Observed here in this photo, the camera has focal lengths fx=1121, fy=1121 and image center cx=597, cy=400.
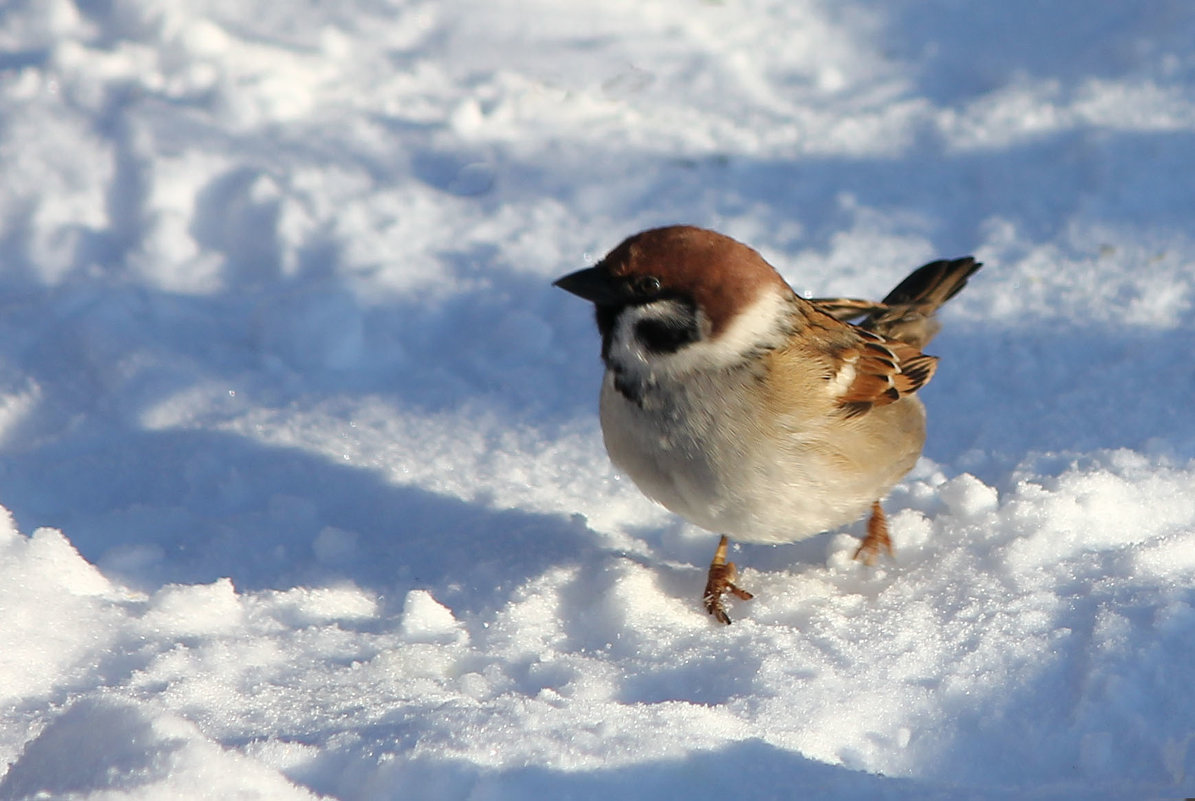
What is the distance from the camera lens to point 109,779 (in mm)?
1804

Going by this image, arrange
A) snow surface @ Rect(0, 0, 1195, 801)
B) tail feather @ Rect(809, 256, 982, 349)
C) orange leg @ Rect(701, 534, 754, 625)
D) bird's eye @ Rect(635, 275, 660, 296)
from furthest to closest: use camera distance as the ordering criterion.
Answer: tail feather @ Rect(809, 256, 982, 349), orange leg @ Rect(701, 534, 754, 625), bird's eye @ Rect(635, 275, 660, 296), snow surface @ Rect(0, 0, 1195, 801)

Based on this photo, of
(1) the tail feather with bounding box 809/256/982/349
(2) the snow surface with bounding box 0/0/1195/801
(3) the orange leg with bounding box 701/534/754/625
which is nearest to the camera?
(2) the snow surface with bounding box 0/0/1195/801

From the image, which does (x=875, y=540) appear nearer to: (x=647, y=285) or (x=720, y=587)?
(x=720, y=587)

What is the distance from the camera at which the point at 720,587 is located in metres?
2.84

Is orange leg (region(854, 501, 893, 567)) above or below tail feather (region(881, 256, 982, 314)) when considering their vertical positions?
below

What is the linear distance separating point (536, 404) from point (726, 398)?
103 cm

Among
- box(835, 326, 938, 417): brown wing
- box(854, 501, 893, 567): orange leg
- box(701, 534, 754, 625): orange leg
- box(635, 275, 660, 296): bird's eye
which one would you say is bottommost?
box(701, 534, 754, 625): orange leg

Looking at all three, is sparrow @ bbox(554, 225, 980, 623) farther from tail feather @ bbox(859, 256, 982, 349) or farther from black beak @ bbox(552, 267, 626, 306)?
tail feather @ bbox(859, 256, 982, 349)

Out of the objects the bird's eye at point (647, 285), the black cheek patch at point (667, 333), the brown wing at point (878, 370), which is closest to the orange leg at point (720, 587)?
the brown wing at point (878, 370)

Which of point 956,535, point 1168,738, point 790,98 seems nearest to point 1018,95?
point 790,98

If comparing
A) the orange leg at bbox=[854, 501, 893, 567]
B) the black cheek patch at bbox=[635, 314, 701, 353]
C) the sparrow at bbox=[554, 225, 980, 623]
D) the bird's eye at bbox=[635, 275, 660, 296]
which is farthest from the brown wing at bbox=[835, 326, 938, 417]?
the bird's eye at bbox=[635, 275, 660, 296]

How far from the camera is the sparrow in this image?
8.28 ft

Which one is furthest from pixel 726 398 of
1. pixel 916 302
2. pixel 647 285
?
pixel 916 302

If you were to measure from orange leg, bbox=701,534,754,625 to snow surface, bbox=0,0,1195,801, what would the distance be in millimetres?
35
